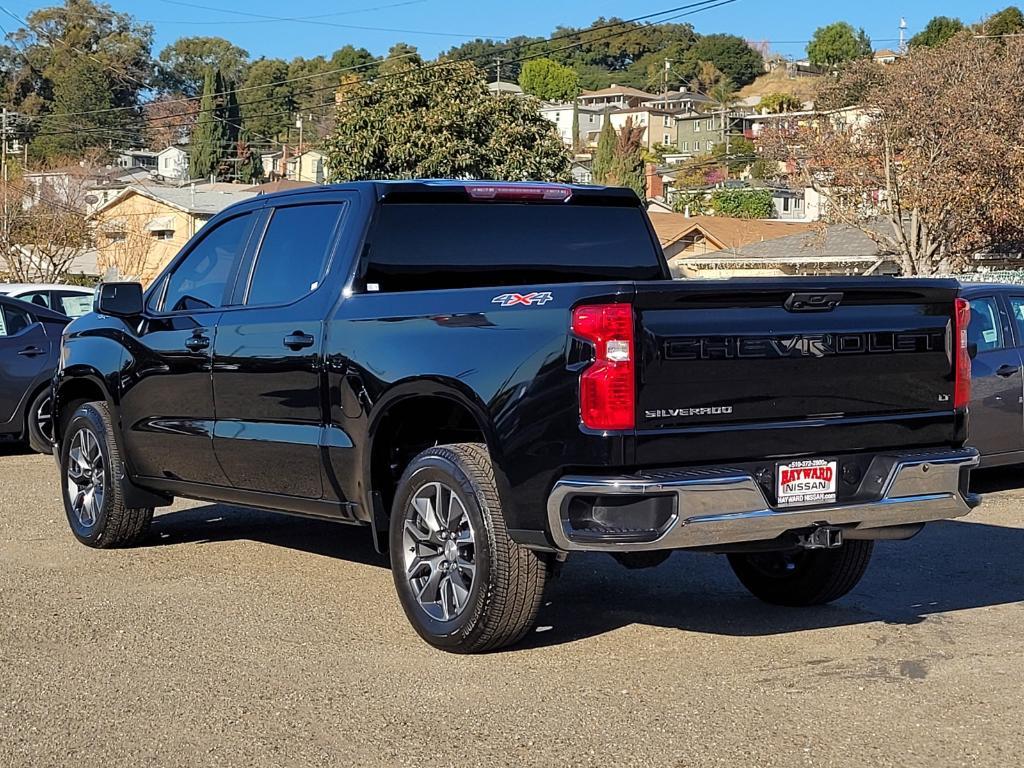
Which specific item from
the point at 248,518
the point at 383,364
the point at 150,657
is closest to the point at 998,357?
the point at 248,518

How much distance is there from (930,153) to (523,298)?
31176 mm

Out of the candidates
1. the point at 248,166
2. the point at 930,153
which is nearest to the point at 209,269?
the point at 930,153

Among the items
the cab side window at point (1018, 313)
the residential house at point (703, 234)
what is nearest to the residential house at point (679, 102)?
the residential house at point (703, 234)

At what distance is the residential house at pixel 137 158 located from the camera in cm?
10580

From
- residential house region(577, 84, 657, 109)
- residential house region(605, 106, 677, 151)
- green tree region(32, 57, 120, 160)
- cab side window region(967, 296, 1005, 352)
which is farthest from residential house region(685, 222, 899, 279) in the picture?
residential house region(577, 84, 657, 109)

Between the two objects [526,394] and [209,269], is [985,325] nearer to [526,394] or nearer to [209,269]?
[209,269]

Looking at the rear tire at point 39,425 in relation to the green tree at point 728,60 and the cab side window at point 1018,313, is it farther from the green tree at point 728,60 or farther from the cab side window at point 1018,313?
the green tree at point 728,60

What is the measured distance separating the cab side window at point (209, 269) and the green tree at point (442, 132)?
108ft

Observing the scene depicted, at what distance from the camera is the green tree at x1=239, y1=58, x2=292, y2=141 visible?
12300cm

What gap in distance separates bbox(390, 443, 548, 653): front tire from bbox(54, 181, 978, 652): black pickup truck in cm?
1

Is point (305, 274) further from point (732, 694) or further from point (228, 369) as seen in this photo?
point (732, 694)

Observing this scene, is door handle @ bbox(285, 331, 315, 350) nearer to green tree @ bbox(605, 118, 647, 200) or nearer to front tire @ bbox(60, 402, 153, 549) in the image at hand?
front tire @ bbox(60, 402, 153, 549)

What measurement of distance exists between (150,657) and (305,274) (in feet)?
6.91

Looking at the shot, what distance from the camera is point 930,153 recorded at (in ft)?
115
